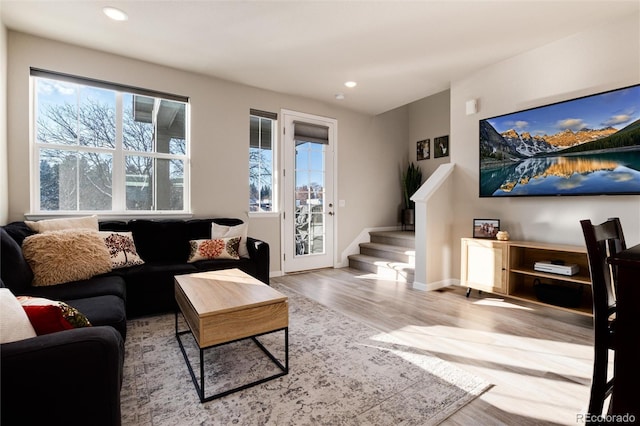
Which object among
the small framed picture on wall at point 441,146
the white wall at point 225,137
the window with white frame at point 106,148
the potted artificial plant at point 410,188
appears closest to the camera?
the white wall at point 225,137

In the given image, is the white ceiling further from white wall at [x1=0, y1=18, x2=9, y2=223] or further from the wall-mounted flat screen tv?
the wall-mounted flat screen tv

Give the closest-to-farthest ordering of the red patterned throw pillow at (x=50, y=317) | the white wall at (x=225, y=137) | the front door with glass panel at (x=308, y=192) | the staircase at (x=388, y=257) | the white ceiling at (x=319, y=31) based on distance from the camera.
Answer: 1. the red patterned throw pillow at (x=50, y=317)
2. the white ceiling at (x=319, y=31)
3. the white wall at (x=225, y=137)
4. the staircase at (x=388, y=257)
5. the front door with glass panel at (x=308, y=192)

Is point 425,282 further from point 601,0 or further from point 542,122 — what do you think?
point 601,0

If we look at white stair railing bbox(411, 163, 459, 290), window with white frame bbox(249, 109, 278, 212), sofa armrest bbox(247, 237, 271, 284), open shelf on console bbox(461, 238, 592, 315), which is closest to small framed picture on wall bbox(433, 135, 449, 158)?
white stair railing bbox(411, 163, 459, 290)

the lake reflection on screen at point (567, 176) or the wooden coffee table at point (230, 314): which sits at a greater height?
the lake reflection on screen at point (567, 176)

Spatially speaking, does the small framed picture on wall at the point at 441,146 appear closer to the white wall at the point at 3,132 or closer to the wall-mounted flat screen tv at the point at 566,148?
the wall-mounted flat screen tv at the point at 566,148

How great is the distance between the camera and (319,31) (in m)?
2.79

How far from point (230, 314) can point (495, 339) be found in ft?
6.55

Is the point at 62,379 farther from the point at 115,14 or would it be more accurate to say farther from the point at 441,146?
the point at 441,146

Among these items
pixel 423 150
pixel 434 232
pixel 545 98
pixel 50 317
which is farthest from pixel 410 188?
pixel 50 317

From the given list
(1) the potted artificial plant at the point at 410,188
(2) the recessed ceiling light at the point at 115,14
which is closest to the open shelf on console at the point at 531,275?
(1) the potted artificial plant at the point at 410,188

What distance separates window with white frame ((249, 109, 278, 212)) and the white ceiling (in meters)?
0.68

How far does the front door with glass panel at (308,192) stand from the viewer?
14.8ft

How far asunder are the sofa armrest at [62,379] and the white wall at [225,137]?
8.94ft
